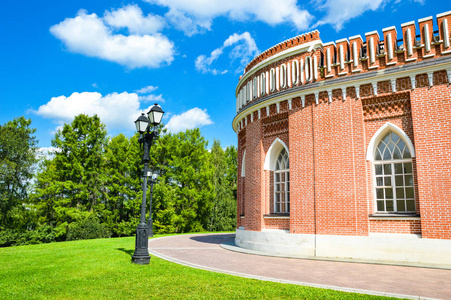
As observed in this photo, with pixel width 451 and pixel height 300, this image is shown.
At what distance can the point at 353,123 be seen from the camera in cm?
1120

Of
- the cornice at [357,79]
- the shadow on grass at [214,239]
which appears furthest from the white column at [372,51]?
A: the shadow on grass at [214,239]

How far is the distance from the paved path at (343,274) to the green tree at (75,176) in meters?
22.4

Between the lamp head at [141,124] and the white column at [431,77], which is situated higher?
the white column at [431,77]

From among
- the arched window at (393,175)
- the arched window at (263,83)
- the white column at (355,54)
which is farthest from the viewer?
Result: the arched window at (263,83)

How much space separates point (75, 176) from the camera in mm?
29797

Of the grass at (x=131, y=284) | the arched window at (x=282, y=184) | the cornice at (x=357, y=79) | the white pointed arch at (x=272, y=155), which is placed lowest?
the grass at (x=131, y=284)

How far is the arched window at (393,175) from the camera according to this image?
10.5 m

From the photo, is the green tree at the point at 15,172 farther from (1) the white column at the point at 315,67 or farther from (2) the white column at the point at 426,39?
(2) the white column at the point at 426,39

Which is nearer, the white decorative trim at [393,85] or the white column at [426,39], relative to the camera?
the white column at [426,39]

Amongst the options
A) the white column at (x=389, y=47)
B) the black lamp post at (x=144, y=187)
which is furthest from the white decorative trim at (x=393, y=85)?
the black lamp post at (x=144, y=187)

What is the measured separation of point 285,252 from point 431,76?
25.8 ft

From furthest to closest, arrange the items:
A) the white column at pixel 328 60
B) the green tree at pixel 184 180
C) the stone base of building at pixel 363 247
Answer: the green tree at pixel 184 180 < the white column at pixel 328 60 < the stone base of building at pixel 363 247

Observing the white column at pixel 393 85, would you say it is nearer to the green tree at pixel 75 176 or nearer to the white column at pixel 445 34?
the white column at pixel 445 34

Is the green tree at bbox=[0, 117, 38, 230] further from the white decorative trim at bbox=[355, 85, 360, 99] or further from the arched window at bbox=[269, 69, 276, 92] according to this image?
the white decorative trim at bbox=[355, 85, 360, 99]
